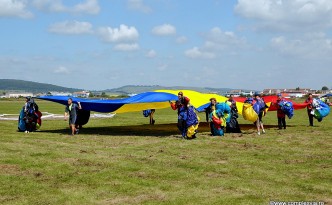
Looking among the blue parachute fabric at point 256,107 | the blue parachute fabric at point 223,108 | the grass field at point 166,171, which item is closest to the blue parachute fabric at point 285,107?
the blue parachute fabric at point 256,107

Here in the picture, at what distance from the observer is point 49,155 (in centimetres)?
1064

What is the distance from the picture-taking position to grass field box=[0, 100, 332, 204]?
22.2 feet

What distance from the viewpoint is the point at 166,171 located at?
871 cm

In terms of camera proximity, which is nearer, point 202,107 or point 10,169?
point 10,169

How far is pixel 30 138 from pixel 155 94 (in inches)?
201

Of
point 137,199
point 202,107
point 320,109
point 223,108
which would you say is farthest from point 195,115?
point 137,199

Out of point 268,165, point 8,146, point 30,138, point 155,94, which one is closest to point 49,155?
point 8,146

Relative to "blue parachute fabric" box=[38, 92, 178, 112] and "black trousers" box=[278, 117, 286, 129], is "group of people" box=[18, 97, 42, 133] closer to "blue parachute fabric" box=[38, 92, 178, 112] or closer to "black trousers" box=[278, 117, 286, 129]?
"blue parachute fabric" box=[38, 92, 178, 112]

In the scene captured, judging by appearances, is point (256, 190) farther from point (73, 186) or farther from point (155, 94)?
point (155, 94)

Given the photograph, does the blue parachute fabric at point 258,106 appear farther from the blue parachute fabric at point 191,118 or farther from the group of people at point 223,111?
the blue parachute fabric at point 191,118

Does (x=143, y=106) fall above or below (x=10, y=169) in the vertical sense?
above

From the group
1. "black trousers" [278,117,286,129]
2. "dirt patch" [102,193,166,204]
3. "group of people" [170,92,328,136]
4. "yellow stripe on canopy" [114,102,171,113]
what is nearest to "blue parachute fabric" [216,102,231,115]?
"group of people" [170,92,328,136]

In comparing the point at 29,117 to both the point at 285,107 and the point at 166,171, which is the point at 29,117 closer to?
the point at 166,171

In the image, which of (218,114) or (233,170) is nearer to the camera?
(233,170)
